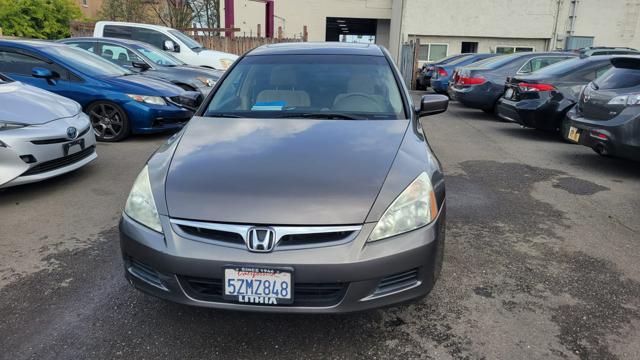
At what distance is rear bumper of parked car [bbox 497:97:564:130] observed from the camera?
7.72 metres

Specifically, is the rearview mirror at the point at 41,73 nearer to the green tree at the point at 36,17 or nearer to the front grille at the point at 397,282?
the front grille at the point at 397,282

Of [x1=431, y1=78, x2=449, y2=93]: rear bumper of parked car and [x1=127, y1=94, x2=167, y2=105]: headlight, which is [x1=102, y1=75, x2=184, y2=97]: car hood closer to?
[x1=127, y1=94, x2=167, y2=105]: headlight

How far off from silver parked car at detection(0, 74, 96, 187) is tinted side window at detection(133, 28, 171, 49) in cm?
742

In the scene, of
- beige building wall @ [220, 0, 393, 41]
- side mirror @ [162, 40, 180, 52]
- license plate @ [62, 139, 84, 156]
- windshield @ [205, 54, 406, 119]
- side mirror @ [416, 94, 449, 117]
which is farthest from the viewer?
beige building wall @ [220, 0, 393, 41]

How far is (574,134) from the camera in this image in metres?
6.12

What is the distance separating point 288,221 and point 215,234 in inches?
13.6

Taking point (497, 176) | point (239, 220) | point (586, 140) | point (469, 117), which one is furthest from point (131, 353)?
point (469, 117)

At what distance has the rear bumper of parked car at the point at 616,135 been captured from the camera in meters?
5.21

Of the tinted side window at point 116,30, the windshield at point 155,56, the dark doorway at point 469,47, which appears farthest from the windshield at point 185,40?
the dark doorway at point 469,47

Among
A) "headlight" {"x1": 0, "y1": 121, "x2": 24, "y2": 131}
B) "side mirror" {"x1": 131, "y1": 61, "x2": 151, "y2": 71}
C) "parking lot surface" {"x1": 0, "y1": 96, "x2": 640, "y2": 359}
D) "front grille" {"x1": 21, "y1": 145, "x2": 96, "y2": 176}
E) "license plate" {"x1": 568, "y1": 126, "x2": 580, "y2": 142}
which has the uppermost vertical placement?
"side mirror" {"x1": 131, "y1": 61, "x2": 151, "y2": 71}

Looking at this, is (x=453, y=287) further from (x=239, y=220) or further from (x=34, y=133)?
(x=34, y=133)

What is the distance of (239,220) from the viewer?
7.21 ft

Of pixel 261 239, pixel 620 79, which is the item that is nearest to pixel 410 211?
pixel 261 239

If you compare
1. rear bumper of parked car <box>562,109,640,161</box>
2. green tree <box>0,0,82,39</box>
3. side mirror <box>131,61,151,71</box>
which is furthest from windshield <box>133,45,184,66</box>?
green tree <box>0,0,82,39</box>
